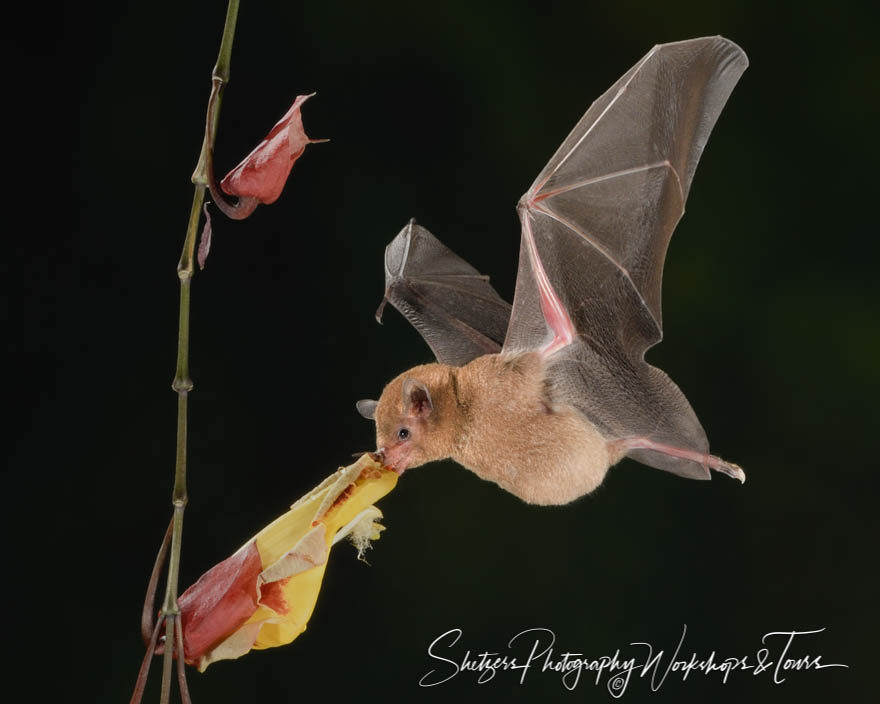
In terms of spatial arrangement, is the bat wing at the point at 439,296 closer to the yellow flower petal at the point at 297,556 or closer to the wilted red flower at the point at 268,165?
the yellow flower petal at the point at 297,556

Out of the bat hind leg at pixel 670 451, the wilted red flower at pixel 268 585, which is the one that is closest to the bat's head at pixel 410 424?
the wilted red flower at pixel 268 585

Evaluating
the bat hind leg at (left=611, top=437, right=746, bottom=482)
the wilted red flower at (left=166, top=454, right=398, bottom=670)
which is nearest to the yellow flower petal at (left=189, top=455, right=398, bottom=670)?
the wilted red flower at (left=166, top=454, right=398, bottom=670)

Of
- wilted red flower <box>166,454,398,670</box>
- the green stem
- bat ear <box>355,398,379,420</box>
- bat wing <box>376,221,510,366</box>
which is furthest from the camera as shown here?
bat wing <box>376,221,510,366</box>

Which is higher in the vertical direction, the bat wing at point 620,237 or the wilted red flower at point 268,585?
the bat wing at point 620,237

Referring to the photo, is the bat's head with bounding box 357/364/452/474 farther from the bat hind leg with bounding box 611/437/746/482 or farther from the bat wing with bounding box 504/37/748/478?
the bat hind leg with bounding box 611/437/746/482

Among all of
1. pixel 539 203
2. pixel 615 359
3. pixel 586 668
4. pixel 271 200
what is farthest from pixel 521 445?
pixel 586 668

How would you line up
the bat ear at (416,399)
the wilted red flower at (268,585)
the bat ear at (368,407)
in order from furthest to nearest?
the bat ear at (368,407), the bat ear at (416,399), the wilted red flower at (268,585)

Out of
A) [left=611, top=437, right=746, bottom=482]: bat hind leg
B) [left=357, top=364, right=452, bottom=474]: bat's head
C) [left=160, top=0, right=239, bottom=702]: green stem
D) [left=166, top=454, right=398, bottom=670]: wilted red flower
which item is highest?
[left=160, top=0, right=239, bottom=702]: green stem
